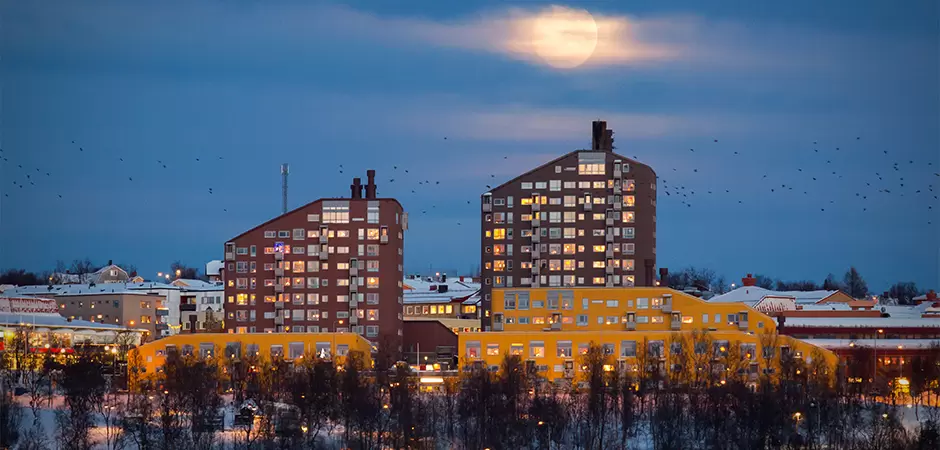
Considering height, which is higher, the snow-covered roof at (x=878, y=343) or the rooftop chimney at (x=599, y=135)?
the rooftop chimney at (x=599, y=135)

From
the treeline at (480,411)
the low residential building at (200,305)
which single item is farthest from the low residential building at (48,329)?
the treeline at (480,411)

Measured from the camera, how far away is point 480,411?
192 ft

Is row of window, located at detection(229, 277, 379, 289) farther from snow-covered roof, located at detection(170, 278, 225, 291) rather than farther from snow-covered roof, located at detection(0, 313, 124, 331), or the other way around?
snow-covered roof, located at detection(170, 278, 225, 291)

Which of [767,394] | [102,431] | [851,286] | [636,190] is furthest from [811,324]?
[851,286]

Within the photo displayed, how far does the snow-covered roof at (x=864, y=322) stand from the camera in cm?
8925

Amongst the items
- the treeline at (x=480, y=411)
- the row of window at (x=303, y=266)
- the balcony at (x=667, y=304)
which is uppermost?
the row of window at (x=303, y=266)

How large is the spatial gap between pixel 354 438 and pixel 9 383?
19.4m

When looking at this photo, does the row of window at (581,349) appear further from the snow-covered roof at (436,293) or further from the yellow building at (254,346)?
the snow-covered roof at (436,293)

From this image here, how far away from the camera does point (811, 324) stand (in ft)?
294

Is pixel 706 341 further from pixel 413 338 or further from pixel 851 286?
pixel 851 286

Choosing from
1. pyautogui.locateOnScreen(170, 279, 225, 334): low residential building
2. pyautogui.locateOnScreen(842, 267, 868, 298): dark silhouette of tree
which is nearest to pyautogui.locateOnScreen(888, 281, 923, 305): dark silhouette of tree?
pyautogui.locateOnScreen(842, 267, 868, 298): dark silhouette of tree

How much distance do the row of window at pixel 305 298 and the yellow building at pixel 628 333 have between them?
426 inches

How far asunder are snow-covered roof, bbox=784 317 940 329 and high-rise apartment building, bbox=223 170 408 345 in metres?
25.1

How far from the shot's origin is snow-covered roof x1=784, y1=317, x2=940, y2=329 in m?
89.2
